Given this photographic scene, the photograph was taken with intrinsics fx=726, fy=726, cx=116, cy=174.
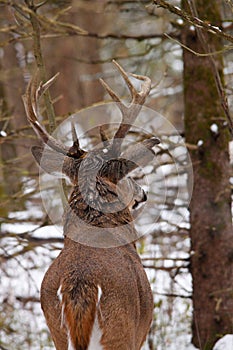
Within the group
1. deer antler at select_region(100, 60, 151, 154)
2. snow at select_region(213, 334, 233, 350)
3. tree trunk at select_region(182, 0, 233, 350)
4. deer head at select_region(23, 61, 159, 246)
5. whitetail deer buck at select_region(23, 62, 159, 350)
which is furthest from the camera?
tree trunk at select_region(182, 0, 233, 350)

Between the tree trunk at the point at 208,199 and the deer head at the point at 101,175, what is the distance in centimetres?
155

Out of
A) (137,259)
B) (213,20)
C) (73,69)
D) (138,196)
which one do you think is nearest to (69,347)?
(137,259)

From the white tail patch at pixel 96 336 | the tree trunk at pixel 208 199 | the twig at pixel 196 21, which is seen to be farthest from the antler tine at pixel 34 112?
the tree trunk at pixel 208 199

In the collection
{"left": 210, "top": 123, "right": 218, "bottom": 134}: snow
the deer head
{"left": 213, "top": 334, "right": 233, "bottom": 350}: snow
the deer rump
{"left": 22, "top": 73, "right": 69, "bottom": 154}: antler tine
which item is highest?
{"left": 210, "top": 123, "right": 218, "bottom": 134}: snow

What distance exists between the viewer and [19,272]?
891 centimetres

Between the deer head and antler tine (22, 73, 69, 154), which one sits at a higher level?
antler tine (22, 73, 69, 154)

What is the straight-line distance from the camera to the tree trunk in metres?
7.09

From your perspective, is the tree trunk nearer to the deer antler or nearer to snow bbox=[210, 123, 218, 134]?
snow bbox=[210, 123, 218, 134]

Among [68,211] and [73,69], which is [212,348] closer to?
[68,211]

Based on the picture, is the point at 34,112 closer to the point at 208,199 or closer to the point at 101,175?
the point at 101,175

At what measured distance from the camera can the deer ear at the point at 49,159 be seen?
563cm

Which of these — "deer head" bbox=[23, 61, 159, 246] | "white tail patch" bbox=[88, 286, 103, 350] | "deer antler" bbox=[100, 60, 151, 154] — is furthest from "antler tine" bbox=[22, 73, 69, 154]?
"white tail patch" bbox=[88, 286, 103, 350]

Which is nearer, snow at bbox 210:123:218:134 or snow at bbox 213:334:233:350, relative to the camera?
snow at bbox 213:334:233:350

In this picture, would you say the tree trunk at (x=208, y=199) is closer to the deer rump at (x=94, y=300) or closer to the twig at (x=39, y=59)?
the twig at (x=39, y=59)
